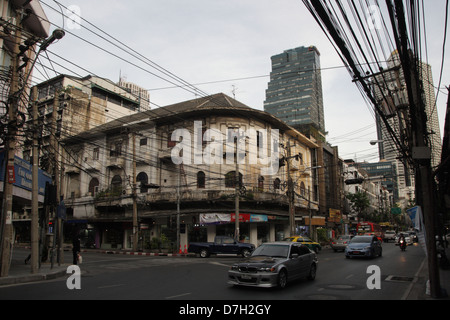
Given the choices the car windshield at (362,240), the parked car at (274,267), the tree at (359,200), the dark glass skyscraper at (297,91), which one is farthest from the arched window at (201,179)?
the dark glass skyscraper at (297,91)

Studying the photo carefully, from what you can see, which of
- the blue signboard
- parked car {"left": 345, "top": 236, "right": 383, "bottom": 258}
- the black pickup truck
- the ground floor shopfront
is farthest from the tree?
the blue signboard

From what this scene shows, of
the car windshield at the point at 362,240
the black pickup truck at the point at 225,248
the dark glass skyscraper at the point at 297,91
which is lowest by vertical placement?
the black pickup truck at the point at 225,248

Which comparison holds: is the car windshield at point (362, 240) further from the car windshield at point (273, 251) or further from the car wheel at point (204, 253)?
the car windshield at point (273, 251)

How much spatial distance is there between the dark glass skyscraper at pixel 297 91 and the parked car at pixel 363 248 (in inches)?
5284

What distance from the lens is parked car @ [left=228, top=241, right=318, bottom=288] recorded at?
984 cm

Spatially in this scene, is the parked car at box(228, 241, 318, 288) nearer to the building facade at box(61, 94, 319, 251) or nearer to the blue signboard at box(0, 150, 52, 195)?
the blue signboard at box(0, 150, 52, 195)

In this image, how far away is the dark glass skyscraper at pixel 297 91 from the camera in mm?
162750

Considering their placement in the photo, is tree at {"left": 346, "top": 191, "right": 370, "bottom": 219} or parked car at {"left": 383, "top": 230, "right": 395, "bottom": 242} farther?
tree at {"left": 346, "top": 191, "right": 370, "bottom": 219}

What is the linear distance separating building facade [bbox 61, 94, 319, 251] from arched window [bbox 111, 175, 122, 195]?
0.38ft

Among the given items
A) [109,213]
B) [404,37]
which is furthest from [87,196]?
[404,37]
